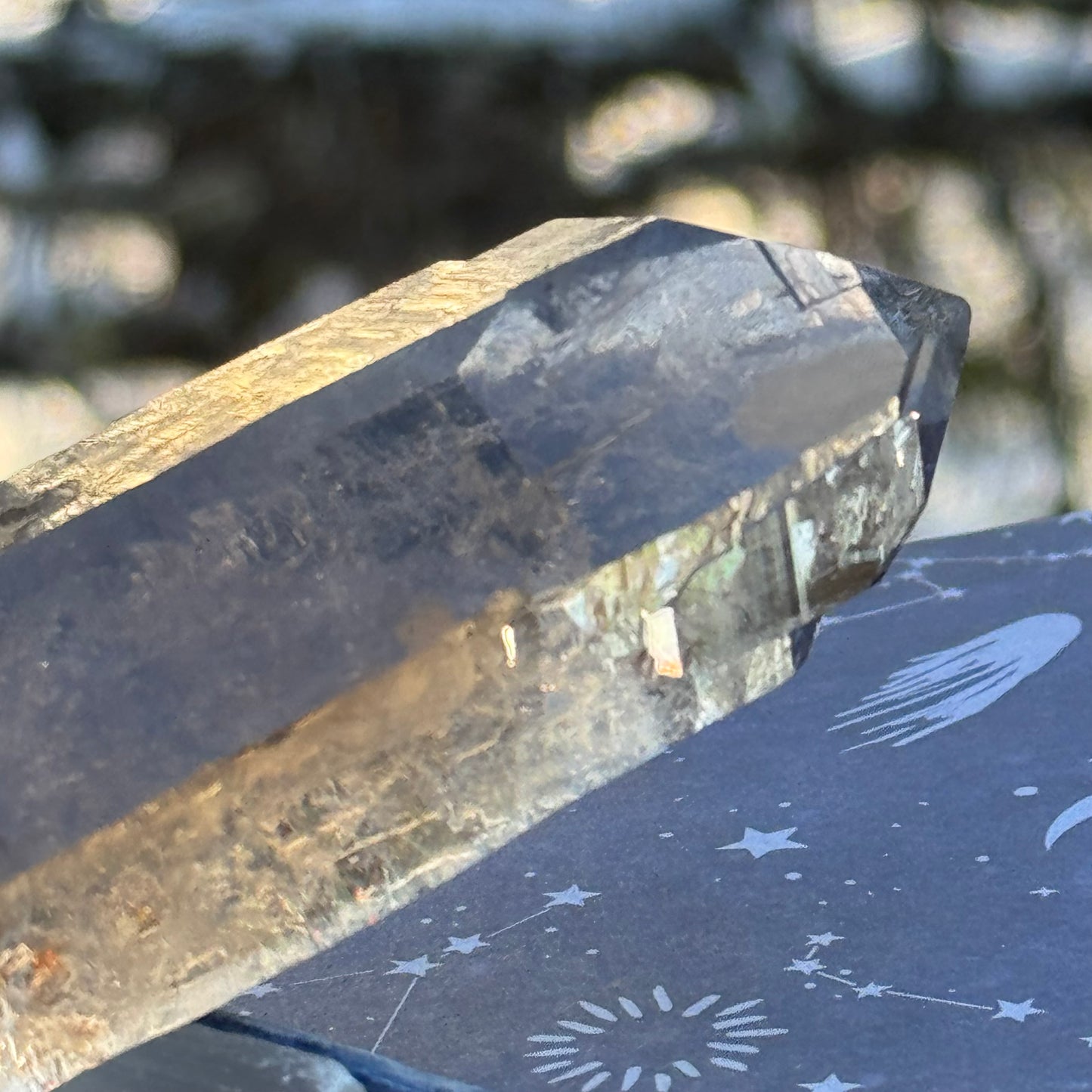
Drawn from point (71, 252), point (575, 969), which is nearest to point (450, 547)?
point (575, 969)

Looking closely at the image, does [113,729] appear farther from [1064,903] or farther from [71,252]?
[71,252]

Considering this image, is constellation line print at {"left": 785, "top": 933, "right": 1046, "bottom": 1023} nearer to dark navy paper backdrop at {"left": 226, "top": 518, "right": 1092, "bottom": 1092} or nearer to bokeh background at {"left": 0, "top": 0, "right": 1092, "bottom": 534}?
dark navy paper backdrop at {"left": 226, "top": 518, "right": 1092, "bottom": 1092}

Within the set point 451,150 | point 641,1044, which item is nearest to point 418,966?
point 641,1044

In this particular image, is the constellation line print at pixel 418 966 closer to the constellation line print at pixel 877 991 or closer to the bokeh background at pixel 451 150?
the constellation line print at pixel 877 991

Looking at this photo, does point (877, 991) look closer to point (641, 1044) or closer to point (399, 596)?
point (641, 1044)

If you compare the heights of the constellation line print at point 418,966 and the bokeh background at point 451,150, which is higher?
the bokeh background at point 451,150

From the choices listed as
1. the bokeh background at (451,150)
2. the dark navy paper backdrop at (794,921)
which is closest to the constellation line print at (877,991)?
the dark navy paper backdrop at (794,921)

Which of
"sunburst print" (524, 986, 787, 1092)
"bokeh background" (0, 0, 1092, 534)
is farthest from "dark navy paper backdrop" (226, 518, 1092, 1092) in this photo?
"bokeh background" (0, 0, 1092, 534)
